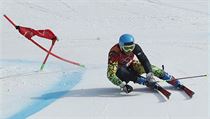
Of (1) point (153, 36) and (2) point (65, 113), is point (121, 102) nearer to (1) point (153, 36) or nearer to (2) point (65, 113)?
(2) point (65, 113)

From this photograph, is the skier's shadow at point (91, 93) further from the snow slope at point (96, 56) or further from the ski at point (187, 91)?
the ski at point (187, 91)

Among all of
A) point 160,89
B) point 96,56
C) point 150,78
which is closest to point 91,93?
point 150,78

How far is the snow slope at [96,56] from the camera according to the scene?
6.37 meters

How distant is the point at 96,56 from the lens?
9.91 meters

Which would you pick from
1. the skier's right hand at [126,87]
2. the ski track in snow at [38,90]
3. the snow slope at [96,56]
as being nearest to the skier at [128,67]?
the skier's right hand at [126,87]

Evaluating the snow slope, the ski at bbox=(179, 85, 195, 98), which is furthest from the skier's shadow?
the ski at bbox=(179, 85, 195, 98)

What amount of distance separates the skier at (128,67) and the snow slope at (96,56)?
0.16 metres

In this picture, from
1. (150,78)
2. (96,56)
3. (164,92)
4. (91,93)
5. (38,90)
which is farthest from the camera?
(96,56)

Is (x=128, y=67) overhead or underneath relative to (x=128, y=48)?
underneath

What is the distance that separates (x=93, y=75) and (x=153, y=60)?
151 cm

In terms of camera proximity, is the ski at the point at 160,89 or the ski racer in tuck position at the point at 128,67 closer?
the ski at the point at 160,89

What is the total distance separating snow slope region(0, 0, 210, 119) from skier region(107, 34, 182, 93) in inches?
6.3

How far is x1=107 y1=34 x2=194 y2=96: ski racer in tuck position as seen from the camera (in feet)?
22.6

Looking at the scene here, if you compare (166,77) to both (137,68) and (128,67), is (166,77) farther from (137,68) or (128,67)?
(128,67)
